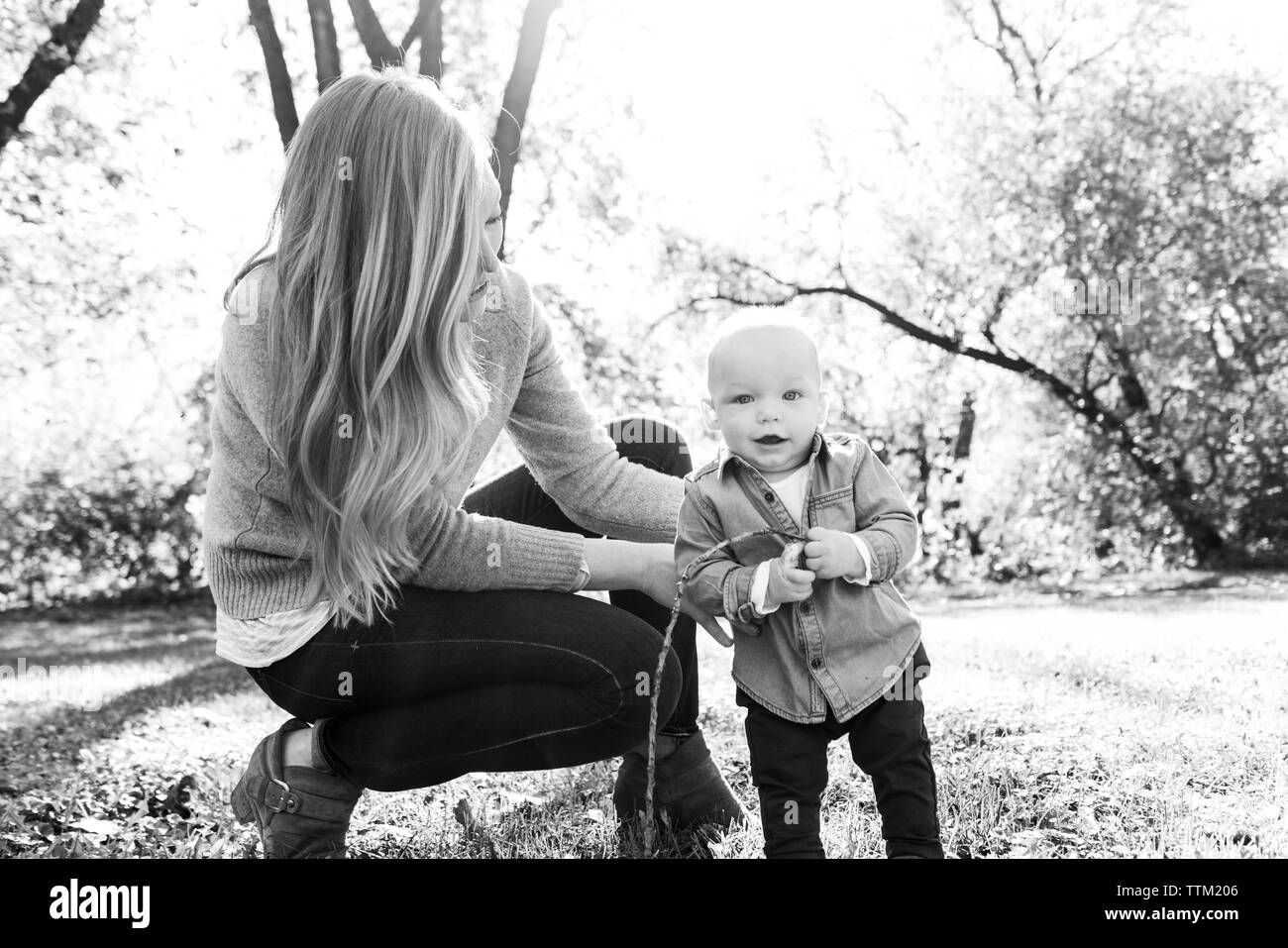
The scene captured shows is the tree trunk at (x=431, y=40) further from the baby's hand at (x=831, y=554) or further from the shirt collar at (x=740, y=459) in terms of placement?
the baby's hand at (x=831, y=554)

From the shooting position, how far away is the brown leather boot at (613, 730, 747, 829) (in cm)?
298

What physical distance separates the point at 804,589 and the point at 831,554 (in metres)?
0.11

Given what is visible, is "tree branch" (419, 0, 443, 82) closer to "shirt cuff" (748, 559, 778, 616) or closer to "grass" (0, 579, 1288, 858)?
"grass" (0, 579, 1288, 858)

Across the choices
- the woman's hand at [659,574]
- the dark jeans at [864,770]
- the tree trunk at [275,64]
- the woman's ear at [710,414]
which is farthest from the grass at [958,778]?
the tree trunk at [275,64]

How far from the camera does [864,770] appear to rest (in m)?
2.53

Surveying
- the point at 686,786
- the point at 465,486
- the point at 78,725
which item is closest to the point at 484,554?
the point at 465,486

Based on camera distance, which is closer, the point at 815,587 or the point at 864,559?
the point at 864,559

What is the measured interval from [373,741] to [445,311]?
1.01 m

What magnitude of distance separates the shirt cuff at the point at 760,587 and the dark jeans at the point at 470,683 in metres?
0.35

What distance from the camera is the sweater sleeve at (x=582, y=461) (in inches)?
120

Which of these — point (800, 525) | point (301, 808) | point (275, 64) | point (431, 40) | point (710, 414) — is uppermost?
point (431, 40)

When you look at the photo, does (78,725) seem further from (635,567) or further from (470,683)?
(635,567)

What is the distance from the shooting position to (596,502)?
10.0 ft
